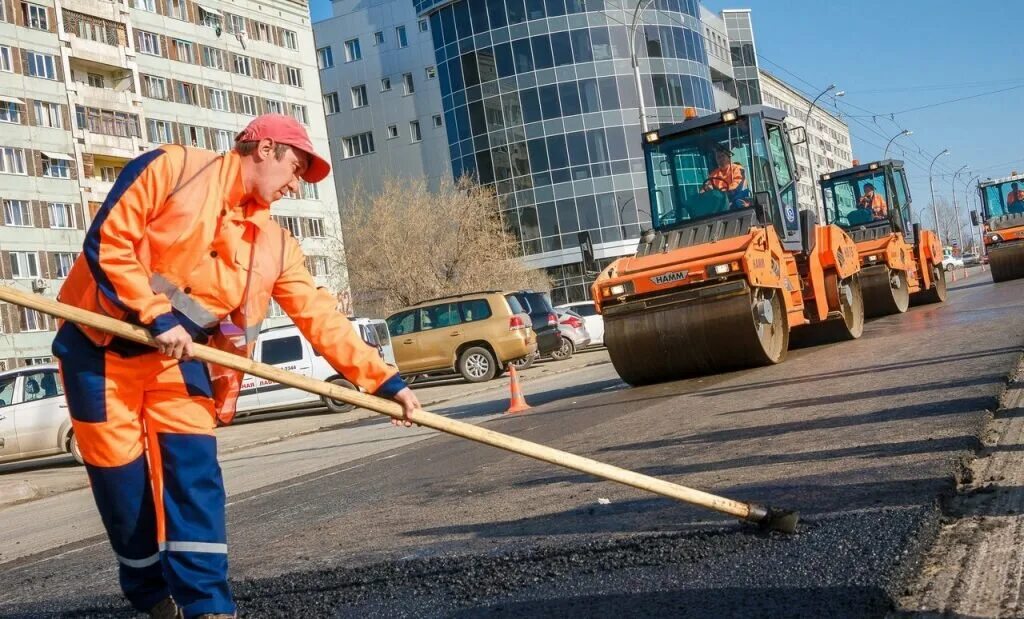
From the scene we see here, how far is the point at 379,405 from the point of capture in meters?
4.21

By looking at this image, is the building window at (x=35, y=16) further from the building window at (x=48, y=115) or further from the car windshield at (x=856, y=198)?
the car windshield at (x=856, y=198)

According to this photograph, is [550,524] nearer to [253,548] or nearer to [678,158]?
[253,548]

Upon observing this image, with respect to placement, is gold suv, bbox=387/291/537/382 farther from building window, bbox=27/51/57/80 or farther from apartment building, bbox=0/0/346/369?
building window, bbox=27/51/57/80

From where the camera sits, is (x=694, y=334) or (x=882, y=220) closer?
(x=694, y=334)

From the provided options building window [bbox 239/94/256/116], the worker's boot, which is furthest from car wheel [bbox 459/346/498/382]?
building window [bbox 239/94/256/116]

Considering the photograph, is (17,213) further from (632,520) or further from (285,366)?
(632,520)

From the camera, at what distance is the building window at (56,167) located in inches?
1871

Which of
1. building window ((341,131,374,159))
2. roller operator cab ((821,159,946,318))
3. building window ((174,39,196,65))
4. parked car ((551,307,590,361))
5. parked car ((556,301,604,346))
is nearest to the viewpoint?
roller operator cab ((821,159,946,318))

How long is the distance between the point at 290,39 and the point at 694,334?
52581 millimetres

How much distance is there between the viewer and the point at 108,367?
3891 millimetres

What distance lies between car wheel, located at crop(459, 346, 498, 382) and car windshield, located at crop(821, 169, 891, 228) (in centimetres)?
772

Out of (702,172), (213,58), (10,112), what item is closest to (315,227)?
(213,58)

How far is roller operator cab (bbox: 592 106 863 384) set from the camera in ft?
43.4

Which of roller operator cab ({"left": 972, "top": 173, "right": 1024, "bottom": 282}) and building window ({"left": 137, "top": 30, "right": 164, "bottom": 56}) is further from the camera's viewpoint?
building window ({"left": 137, "top": 30, "right": 164, "bottom": 56})
